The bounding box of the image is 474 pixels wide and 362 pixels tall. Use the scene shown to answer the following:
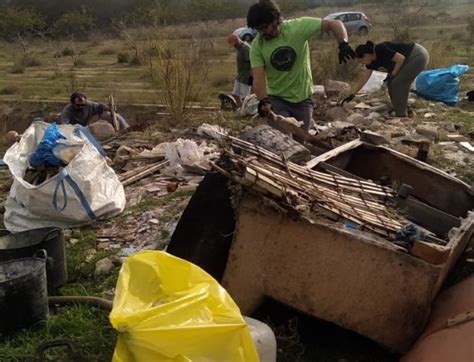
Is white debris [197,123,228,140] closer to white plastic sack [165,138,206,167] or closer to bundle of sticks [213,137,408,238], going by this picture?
white plastic sack [165,138,206,167]

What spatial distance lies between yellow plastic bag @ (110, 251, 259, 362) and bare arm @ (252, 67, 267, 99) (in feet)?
10.2

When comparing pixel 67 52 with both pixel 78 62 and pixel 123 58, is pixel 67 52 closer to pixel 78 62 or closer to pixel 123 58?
pixel 78 62

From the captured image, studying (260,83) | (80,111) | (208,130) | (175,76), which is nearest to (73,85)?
(80,111)

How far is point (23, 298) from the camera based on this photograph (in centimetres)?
298

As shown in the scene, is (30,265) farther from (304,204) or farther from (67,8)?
(67,8)

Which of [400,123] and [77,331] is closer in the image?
[77,331]

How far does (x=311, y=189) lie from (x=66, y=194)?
2283mm

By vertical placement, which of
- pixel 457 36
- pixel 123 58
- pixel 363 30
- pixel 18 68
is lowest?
pixel 18 68

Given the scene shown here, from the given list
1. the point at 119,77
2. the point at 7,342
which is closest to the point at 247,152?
the point at 7,342

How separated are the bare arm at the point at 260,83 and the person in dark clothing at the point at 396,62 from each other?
2884mm

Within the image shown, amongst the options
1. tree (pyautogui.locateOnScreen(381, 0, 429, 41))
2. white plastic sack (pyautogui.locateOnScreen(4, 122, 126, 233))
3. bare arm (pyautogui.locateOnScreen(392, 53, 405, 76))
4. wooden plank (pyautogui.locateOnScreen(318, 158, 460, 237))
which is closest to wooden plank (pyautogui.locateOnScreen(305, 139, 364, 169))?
wooden plank (pyautogui.locateOnScreen(318, 158, 460, 237))

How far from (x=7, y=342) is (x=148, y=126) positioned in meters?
5.49

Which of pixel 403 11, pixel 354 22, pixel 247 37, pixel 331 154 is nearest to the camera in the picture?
pixel 331 154

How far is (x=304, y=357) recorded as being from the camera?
291cm
